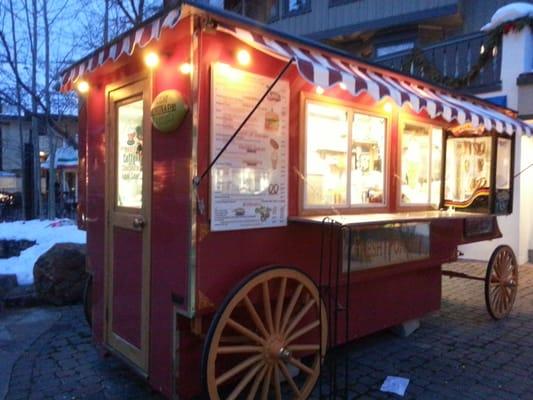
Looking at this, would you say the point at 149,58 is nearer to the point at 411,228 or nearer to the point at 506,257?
the point at 411,228

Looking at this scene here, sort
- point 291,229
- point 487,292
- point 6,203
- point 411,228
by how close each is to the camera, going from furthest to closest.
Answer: point 6,203
point 487,292
point 411,228
point 291,229

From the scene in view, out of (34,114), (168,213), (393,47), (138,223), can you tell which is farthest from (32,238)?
(393,47)

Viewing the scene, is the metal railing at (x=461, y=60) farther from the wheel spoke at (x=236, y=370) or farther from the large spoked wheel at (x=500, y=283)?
the wheel spoke at (x=236, y=370)

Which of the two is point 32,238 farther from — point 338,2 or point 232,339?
point 338,2

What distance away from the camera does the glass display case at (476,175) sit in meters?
6.13

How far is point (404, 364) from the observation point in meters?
4.45

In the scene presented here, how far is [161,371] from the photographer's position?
3.49 metres

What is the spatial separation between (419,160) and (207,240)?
3.22 metres

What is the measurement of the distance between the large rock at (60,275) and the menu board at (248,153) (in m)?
3.60

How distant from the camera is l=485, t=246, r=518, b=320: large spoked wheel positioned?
18.5 ft

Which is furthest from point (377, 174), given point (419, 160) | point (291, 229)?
point (291, 229)

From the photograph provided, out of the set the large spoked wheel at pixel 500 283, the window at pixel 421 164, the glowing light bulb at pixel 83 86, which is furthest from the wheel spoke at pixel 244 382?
the large spoked wheel at pixel 500 283

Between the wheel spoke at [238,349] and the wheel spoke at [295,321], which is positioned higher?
the wheel spoke at [295,321]

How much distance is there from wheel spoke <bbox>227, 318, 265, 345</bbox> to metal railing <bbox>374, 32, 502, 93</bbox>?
7.03 metres
